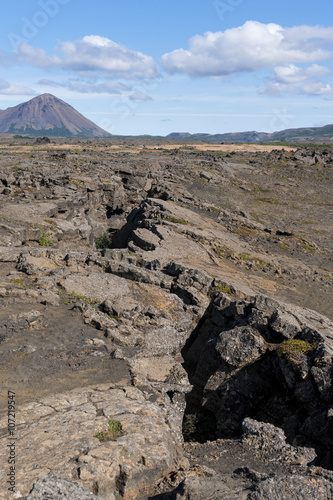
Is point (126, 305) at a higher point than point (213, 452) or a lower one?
higher

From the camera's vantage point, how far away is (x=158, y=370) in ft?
44.4

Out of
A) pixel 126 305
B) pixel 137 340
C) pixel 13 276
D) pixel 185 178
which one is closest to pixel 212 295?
pixel 126 305

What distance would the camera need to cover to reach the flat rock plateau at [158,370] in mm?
8250

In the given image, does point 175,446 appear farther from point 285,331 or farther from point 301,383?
point 285,331

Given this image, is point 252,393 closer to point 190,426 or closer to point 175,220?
point 190,426

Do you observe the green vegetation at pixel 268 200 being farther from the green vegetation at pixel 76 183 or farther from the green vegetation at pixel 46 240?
the green vegetation at pixel 46 240

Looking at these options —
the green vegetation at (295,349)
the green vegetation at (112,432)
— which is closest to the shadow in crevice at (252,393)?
the green vegetation at (295,349)

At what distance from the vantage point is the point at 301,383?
42.7 ft

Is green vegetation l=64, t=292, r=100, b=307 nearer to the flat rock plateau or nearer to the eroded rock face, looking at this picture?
the flat rock plateau

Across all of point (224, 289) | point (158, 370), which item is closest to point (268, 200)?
point (224, 289)

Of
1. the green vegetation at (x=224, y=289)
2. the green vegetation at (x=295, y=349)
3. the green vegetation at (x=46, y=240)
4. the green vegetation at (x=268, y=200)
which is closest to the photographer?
the green vegetation at (x=295, y=349)

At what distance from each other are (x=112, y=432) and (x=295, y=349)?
7.52 metres

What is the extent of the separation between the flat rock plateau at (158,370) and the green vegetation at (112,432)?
0.04m

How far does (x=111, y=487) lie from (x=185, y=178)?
58.7 meters
